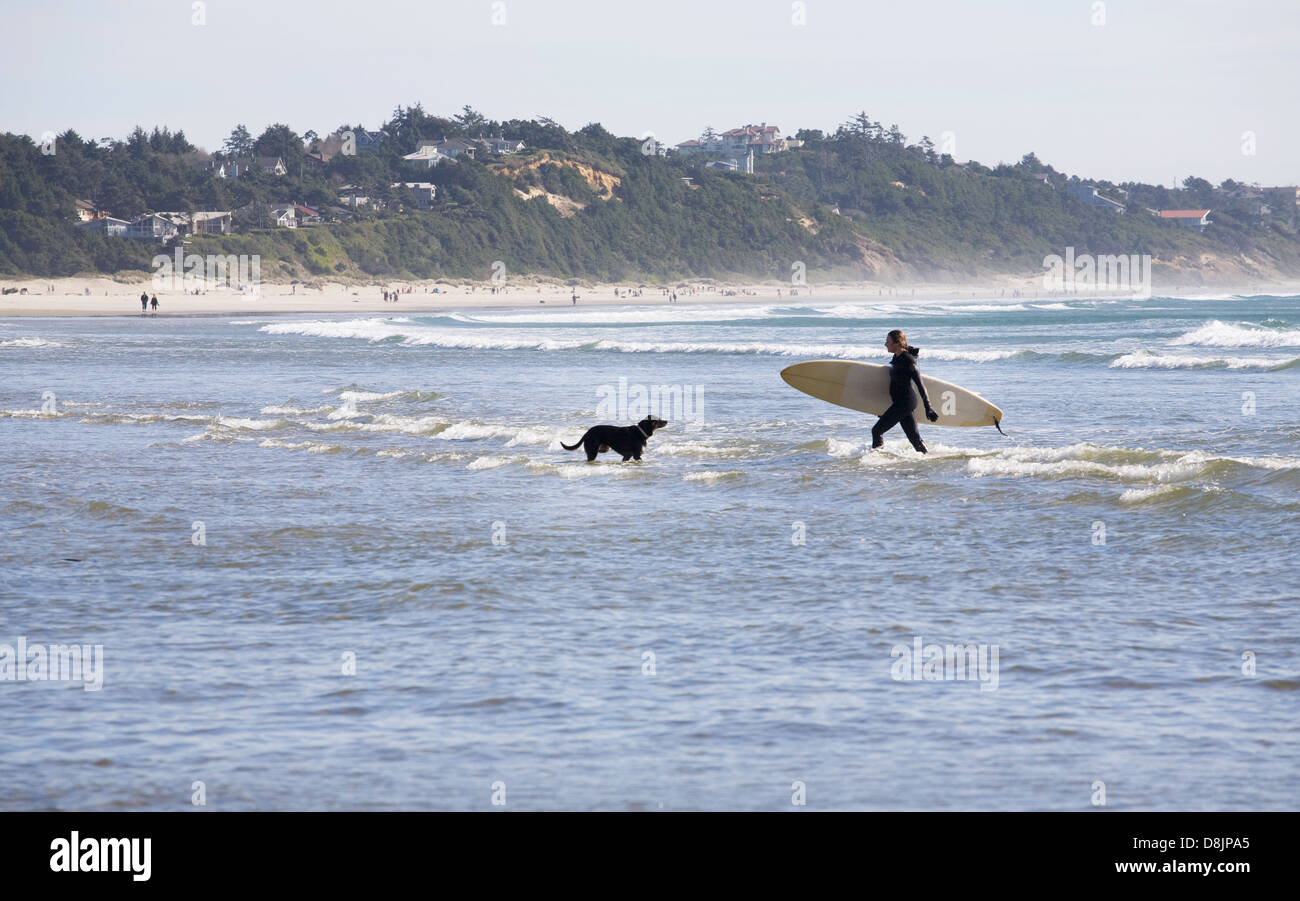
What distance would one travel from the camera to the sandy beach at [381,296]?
78062 millimetres

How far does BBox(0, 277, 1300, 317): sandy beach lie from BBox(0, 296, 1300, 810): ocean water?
62736 mm

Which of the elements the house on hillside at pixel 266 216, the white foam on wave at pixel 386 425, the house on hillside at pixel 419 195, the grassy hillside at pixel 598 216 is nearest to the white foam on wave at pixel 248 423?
the white foam on wave at pixel 386 425

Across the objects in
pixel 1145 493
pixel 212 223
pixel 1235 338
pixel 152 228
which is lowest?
pixel 1145 493

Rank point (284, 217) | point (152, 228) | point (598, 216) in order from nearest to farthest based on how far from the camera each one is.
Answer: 1. point (152, 228)
2. point (284, 217)
3. point (598, 216)

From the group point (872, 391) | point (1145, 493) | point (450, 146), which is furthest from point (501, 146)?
point (1145, 493)

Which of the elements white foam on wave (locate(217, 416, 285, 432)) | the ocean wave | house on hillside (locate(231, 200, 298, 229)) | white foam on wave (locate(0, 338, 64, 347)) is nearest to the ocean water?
white foam on wave (locate(217, 416, 285, 432))

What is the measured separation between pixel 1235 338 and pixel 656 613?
118ft

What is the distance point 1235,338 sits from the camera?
3828cm

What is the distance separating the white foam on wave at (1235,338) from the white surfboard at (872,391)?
24.6 metres

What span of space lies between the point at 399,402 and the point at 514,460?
758cm

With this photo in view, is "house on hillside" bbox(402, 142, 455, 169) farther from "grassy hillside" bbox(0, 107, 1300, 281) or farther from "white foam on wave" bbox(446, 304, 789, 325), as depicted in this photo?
"white foam on wave" bbox(446, 304, 789, 325)

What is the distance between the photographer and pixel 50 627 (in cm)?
687

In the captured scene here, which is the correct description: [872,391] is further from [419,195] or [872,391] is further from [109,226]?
[419,195]

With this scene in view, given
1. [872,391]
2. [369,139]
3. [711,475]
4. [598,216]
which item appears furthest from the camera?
[369,139]
